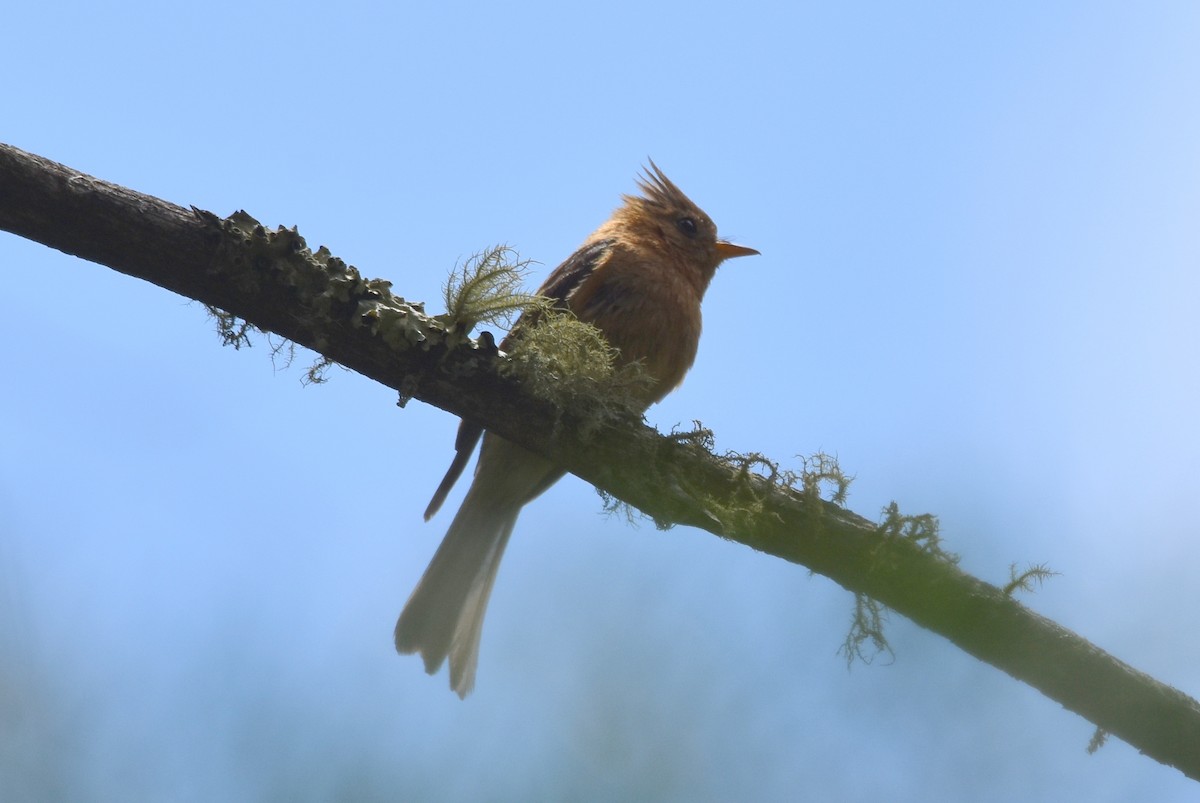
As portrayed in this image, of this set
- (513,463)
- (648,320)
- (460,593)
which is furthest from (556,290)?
(460,593)

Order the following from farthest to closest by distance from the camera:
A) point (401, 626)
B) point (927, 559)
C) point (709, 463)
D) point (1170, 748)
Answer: point (401, 626), point (709, 463), point (927, 559), point (1170, 748)

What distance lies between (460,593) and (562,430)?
193cm

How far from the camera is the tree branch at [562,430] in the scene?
10.6 feet

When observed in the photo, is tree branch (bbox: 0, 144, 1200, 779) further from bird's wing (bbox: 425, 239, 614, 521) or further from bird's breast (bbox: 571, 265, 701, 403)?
bird's breast (bbox: 571, 265, 701, 403)

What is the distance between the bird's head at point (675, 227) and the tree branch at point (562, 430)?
255cm

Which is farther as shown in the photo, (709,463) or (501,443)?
(501,443)

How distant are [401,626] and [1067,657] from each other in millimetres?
3156

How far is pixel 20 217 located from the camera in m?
3.16

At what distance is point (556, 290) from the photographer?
18.5 ft

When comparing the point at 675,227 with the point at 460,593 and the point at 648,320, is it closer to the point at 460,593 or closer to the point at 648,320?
the point at 648,320

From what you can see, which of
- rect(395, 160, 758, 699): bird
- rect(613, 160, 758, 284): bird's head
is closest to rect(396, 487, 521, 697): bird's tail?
rect(395, 160, 758, 699): bird

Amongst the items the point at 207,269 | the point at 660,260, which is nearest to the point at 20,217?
the point at 207,269

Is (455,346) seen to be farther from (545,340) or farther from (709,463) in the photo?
A: (709,463)

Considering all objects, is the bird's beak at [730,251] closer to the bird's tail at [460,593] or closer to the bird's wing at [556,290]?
the bird's wing at [556,290]
